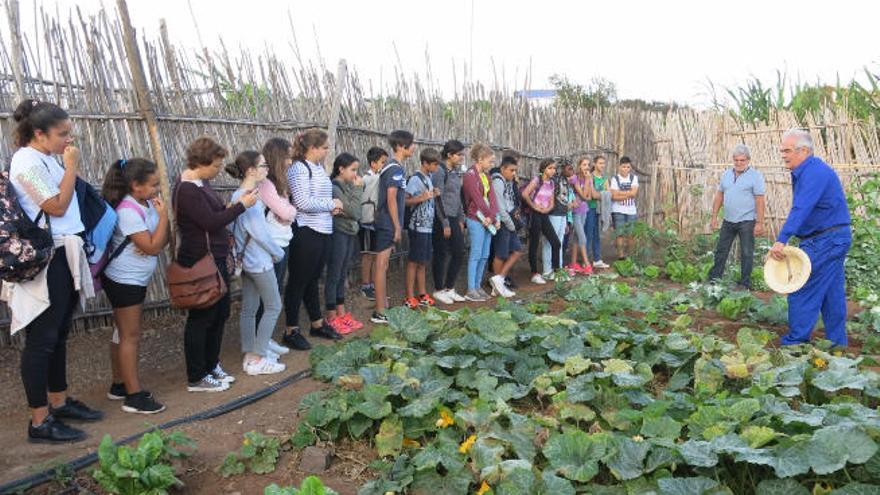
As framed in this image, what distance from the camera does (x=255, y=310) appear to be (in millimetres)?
4977

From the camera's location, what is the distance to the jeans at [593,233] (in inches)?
383

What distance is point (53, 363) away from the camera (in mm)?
3900

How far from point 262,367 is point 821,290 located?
4.11 meters

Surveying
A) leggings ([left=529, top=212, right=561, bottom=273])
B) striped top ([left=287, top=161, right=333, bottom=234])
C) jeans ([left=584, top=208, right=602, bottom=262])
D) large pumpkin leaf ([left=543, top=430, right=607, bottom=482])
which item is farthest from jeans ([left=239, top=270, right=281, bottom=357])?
jeans ([left=584, top=208, right=602, bottom=262])

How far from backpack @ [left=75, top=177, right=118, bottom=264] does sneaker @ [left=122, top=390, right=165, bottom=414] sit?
800 mm

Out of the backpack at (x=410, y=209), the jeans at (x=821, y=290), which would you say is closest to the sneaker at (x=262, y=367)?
the backpack at (x=410, y=209)

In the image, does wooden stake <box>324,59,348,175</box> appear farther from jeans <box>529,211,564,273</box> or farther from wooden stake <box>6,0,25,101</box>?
jeans <box>529,211,564,273</box>

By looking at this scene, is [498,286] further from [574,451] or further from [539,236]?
[574,451]

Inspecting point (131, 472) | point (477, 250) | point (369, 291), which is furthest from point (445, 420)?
point (477, 250)

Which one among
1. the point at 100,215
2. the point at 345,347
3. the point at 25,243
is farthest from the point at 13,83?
the point at 345,347

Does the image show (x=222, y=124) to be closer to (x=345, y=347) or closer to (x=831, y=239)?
(x=345, y=347)

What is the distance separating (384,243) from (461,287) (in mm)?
2254

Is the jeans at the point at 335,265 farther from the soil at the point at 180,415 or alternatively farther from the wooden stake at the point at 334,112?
the wooden stake at the point at 334,112

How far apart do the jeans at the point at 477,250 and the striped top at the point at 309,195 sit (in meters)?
2.32
